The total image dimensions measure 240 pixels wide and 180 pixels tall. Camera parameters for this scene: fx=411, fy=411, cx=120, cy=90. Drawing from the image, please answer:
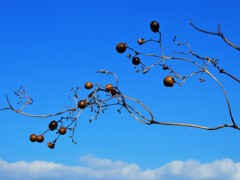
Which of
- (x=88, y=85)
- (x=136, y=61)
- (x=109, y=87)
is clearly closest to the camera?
(x=109, y=87)

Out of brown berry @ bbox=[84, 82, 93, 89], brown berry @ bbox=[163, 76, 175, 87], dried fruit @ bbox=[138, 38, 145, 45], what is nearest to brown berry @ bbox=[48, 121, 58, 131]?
brown berry @ bbox=[84, 82, 93, 89]

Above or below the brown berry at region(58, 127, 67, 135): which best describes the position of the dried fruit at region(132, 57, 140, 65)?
above

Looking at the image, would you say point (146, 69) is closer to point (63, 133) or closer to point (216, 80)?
point (216, 80)

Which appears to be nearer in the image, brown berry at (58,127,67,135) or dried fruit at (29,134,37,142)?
brown berry at (58,127,67,135)

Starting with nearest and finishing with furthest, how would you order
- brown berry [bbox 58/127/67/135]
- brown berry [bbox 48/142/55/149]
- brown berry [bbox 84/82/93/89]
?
brown berry [bbox 84/82/93/89], brown berry [bbox 58/127/67/135], brown berry [bbox 48/142/55/149]

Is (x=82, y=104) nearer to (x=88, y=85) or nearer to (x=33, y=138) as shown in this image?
(x=88, y=85)

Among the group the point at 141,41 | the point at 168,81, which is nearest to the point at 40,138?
the point at 141,41

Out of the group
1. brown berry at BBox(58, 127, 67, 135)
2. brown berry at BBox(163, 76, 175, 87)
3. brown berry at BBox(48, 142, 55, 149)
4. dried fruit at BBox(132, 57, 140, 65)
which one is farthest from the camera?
brown berry at BBox(48, 142, 55, 149)

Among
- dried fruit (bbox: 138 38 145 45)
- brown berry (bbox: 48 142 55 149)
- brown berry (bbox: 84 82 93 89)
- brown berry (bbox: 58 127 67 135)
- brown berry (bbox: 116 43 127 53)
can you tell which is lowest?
brown berry (bbox: 48 142 55 149)

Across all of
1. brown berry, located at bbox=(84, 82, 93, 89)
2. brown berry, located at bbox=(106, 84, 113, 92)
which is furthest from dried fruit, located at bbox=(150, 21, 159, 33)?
brown berry, located at bbox=(84, 82, 93, 89)

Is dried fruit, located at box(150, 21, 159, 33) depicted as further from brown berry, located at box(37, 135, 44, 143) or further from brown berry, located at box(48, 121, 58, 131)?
brown berry, located at box(37, 135, 44, 143)

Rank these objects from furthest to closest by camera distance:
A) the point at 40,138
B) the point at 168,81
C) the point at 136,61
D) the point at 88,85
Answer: the point at 40,138 < the point at 88,85 < the point at 136,61 < the point at 168,81

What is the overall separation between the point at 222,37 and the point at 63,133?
2.63 m

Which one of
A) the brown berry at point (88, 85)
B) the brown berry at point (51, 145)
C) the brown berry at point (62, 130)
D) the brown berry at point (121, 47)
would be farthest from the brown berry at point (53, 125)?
the brown berry at point (121, 47)
